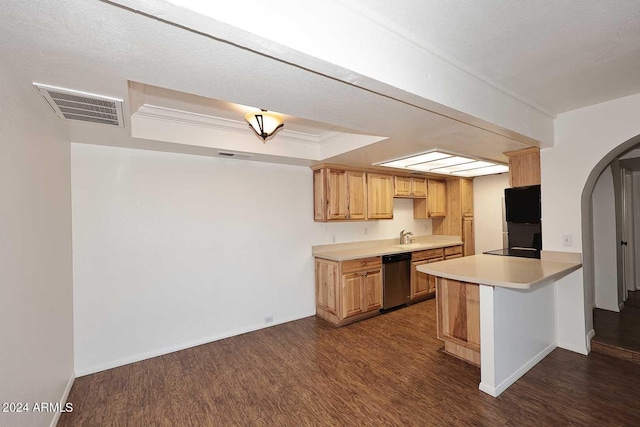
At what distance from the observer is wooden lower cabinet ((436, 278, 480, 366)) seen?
108 inches

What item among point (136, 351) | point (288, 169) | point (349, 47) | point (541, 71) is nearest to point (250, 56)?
point (349, 47)

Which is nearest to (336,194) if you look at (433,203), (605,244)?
(433,203)

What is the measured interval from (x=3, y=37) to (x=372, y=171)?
4038 mm

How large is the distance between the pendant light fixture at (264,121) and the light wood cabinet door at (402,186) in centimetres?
284

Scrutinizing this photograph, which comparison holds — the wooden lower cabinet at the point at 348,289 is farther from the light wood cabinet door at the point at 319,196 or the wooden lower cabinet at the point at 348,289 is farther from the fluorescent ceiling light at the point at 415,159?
the fluorescent ceiling light at the point at 415,159

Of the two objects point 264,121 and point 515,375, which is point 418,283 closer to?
point 515,375

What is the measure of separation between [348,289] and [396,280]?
0.97m

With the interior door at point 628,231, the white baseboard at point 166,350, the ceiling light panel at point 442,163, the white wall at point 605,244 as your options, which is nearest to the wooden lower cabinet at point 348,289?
the white baseboard at point 166,350

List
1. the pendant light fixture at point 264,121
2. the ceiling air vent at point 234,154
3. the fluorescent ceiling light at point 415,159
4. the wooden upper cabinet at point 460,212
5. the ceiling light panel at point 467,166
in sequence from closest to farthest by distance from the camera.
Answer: the pendant light fixture at point 264,121
the ceiling air vent at point 234,154
the fluorescent ceiling light at point 415,159
the ceiling light panel at point 467,166
the wooden upper cabinet at point 460,212

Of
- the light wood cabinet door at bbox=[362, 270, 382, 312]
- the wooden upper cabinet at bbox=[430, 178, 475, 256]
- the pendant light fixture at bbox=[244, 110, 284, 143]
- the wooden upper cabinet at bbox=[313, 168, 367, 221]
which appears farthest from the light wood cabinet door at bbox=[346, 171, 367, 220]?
the wooden upper cabinet at bbox=[430, 178, 475, 256]

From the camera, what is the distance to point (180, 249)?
328 cm

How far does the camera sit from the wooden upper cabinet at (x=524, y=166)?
3299 millimetres

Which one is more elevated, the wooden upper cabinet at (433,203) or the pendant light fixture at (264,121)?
the pendant light fixture at (264,121)

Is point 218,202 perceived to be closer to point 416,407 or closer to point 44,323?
point 44,323
